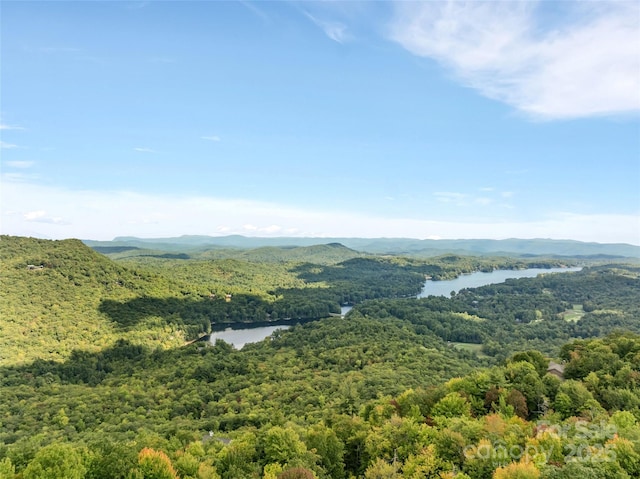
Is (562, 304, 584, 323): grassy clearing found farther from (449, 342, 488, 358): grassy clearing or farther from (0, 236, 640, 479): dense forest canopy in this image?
(449, 342, 488, 358): grassy clearing

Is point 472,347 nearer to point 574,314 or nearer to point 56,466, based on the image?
point 574,314

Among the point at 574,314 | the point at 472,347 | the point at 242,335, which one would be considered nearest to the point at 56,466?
the point at 472,347

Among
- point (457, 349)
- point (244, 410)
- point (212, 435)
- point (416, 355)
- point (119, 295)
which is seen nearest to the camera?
point (212, 435)

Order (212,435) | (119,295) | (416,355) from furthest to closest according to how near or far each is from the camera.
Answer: (119,295)
(416,355)
(212,435)

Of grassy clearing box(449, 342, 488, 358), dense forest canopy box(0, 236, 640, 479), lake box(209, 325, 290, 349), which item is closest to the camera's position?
dense forest canopy box(0, 236, 640, 479)

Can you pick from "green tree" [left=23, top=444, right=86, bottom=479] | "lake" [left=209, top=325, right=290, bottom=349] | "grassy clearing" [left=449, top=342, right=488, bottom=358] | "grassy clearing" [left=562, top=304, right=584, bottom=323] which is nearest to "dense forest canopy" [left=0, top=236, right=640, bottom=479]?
"green tree" [left=23, top=444, right=86, bottom=479]

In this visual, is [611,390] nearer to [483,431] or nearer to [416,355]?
[483,431]

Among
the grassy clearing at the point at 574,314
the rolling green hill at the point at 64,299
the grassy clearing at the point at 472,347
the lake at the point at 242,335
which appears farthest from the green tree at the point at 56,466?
the grassy clearing at the point at 574,314

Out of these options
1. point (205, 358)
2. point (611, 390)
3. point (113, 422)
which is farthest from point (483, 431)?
point (205, 358)
